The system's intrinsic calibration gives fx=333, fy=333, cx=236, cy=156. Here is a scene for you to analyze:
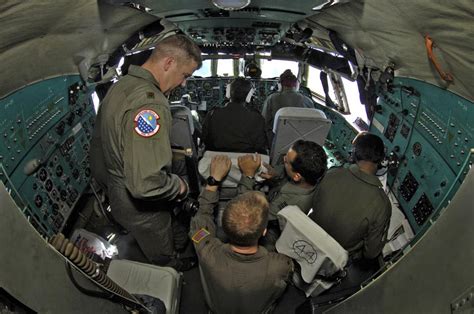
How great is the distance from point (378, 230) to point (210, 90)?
4.42 m

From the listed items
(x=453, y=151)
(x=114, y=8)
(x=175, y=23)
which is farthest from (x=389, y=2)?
Answer: (x=175, y=23)

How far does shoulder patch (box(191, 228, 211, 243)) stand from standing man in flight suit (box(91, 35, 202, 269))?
292 mm

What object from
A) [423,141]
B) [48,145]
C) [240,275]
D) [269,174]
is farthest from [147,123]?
[423,141]

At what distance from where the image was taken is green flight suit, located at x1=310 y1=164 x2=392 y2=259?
6.33 feet

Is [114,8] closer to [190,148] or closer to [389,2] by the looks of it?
[190,148]

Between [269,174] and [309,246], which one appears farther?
[269,174]

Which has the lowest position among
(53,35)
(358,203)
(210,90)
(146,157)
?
(210,90)

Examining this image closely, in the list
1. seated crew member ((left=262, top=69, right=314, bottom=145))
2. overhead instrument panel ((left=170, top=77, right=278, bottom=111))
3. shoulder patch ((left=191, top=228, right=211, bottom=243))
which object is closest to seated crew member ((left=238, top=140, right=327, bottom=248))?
shoulder patch ((left=191, top=228, right=211, bottom=243))

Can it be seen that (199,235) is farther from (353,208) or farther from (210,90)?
(210,90)

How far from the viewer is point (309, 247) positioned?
156 cm

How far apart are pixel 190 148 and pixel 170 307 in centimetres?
134

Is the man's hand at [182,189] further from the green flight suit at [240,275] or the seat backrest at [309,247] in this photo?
the seat backrest at [309,247]

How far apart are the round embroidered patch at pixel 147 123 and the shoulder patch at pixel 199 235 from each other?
55 cm

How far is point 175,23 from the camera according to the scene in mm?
3592
